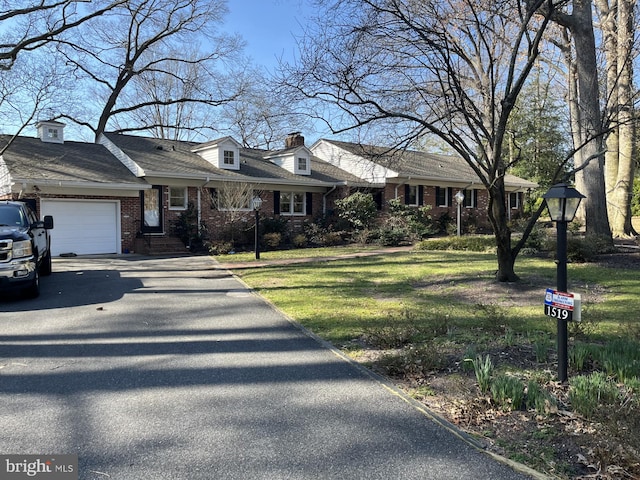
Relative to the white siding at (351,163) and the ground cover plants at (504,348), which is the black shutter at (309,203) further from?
the ground cover plants at (504,348)

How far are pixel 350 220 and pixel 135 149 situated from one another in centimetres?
1051

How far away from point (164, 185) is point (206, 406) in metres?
17.3

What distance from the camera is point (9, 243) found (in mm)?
8570

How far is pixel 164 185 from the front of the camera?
20.0 metres

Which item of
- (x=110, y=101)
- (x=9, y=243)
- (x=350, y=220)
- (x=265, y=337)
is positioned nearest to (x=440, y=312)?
(x=265, y=337)

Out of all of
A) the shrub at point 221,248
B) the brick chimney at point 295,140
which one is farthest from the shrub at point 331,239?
the brick chimney at point 295,140

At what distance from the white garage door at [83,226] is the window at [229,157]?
5880 millimetres

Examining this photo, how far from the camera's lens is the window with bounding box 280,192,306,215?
23.9 m

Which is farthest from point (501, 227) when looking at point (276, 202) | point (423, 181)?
point (423, 181)

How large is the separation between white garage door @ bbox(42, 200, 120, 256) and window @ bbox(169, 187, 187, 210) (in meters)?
2.35

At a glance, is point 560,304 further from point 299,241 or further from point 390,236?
point 299,241

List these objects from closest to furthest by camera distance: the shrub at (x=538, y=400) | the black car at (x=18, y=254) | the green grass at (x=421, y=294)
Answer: the shrub at (x=538, y=400)
the green grass at (x=421, y=294)
the black car at (x=18, y=254)

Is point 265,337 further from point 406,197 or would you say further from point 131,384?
point 406,197

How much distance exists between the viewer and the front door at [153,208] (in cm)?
1981
